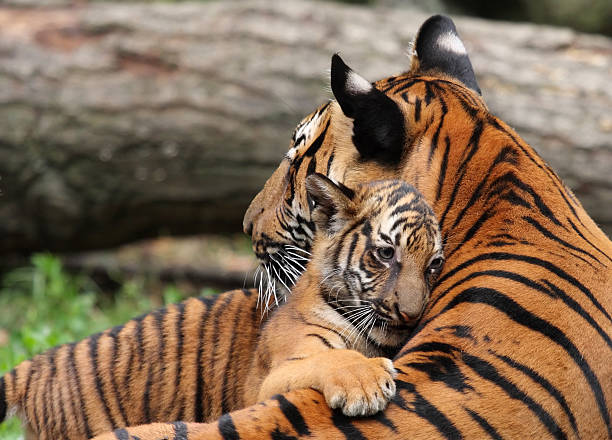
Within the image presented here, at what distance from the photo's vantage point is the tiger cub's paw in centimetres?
198

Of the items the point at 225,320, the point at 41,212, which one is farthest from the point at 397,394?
the point at 41,212

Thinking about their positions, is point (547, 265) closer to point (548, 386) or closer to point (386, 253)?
point (548, 386)

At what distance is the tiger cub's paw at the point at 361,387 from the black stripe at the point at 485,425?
7.8 inches

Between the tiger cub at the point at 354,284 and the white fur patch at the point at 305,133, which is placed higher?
the white fur patch at the point at 305,133

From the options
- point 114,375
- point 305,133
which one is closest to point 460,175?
point 305,133

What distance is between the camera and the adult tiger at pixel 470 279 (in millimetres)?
1957

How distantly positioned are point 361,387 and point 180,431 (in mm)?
442

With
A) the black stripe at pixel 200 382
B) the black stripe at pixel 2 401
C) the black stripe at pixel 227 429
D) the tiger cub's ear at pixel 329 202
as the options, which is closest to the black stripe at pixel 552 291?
the tiger cub's ear at pixel 329 202

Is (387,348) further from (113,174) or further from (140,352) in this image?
(113,174)

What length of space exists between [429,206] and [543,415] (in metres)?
0.76

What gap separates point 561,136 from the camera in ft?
18.1

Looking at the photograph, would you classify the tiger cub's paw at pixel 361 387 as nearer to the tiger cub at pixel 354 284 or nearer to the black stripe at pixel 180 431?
the tiger cub at pixel 354 284

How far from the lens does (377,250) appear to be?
2561 millimetres

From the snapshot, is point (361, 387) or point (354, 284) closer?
point (361, 387)
